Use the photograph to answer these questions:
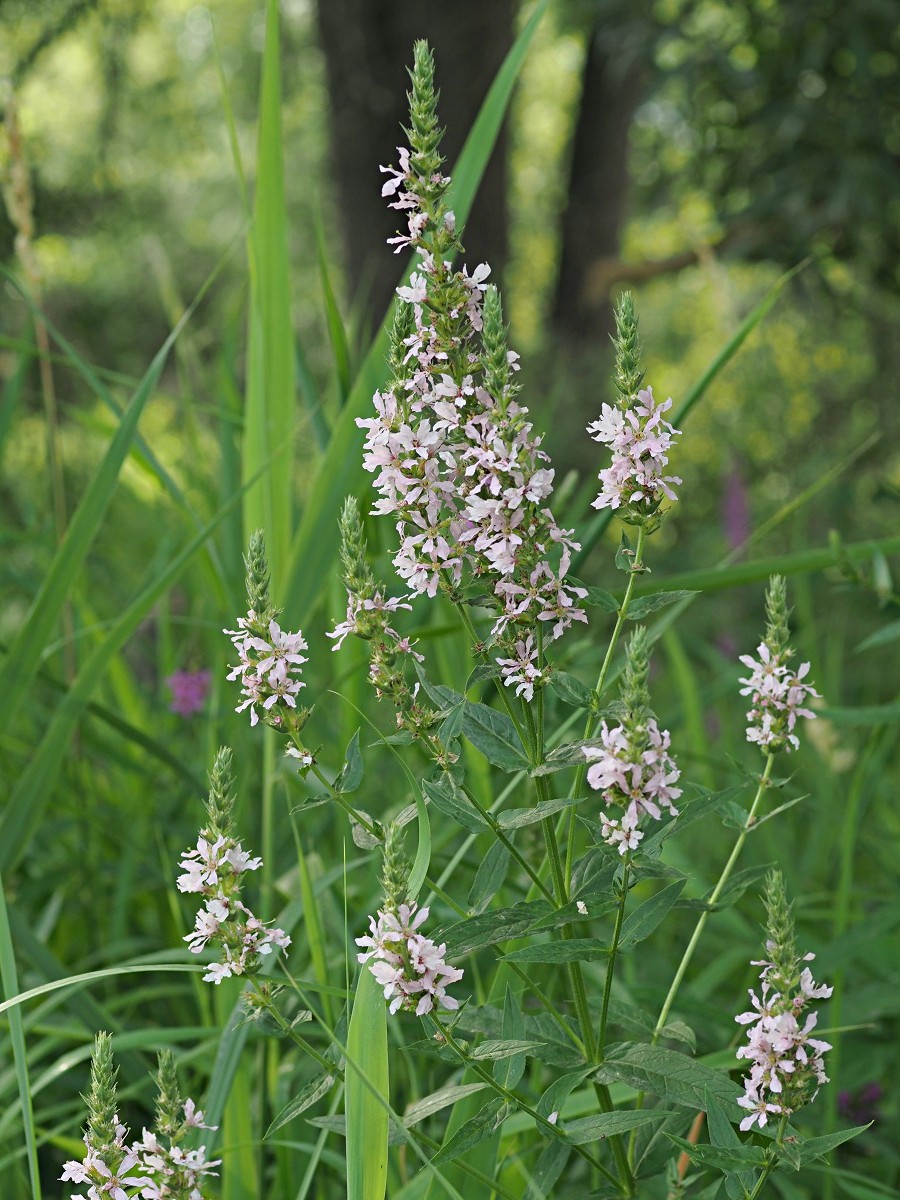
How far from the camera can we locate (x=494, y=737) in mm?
1059

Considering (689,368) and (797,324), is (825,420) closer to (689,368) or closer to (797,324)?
(797,324)

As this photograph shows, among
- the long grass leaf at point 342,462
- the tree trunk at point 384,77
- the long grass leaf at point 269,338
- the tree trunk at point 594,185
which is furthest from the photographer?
the tree trunk at point 594,185

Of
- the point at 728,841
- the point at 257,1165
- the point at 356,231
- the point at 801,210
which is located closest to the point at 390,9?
the point at 356,231

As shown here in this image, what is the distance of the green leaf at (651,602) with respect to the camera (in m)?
1.01

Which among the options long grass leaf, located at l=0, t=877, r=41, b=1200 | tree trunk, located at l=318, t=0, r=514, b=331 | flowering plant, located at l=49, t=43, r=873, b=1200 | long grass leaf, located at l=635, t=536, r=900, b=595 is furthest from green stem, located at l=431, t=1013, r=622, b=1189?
tree trunk, located at l=318, t=0, r=514, b=331

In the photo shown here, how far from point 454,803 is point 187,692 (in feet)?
4.22

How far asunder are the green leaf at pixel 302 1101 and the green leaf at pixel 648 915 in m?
0.26

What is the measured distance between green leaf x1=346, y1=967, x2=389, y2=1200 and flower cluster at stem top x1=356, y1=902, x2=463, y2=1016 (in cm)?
10

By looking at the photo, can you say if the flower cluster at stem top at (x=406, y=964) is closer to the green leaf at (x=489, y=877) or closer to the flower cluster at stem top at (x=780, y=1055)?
the green leaf at (x=489, y=877)

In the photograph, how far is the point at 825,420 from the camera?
712cm

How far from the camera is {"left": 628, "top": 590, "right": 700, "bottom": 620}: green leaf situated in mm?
1008

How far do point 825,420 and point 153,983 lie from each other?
5845 millimetres

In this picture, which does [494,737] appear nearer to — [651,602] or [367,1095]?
[651,602]

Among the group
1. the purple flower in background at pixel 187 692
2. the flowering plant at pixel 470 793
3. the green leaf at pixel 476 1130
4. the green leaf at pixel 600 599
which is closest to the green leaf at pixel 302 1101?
the flowering plant at pixel 470 793
